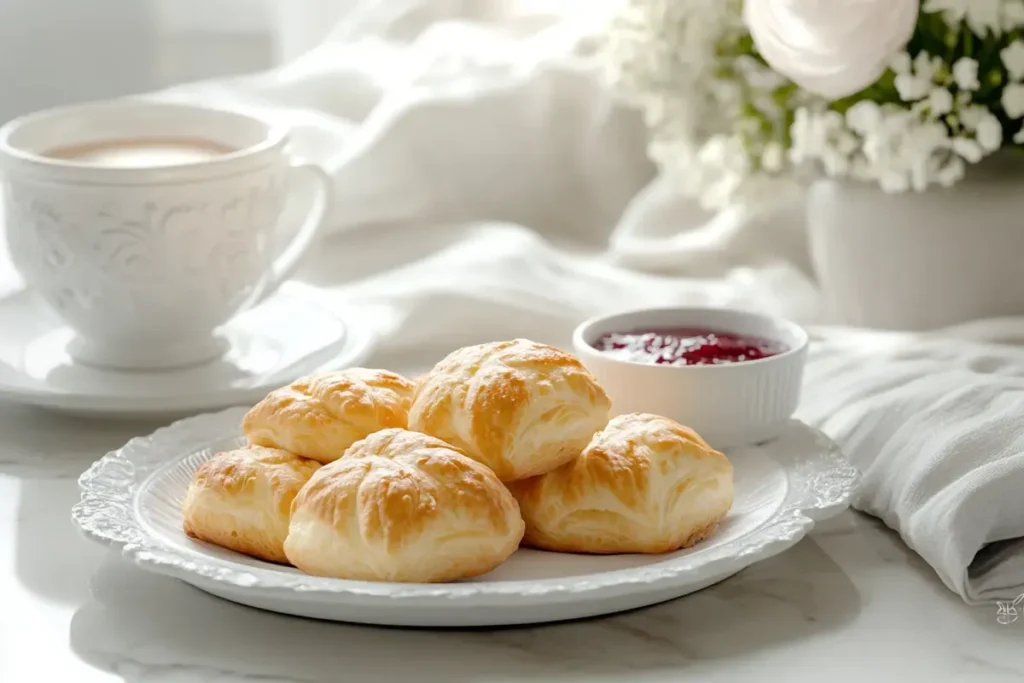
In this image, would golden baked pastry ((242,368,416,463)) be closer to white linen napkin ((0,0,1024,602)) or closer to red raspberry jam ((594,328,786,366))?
red raspberry jam ((594,328,786,366))

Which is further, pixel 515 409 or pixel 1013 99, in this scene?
pixel 1013 99

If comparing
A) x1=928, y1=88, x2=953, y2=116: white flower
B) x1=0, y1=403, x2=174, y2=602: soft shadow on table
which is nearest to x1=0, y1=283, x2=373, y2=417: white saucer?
x1=0, y1=403, x2=174, y2=602: soft shadow on table

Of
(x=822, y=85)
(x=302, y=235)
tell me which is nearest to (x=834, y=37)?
(x=822, y=85)

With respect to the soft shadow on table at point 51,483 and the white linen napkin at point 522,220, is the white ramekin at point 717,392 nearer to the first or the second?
the white linen napkin at point 522,220

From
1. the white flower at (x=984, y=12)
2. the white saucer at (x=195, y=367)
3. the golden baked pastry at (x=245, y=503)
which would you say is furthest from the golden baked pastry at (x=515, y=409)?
the white flower at (x=984, y=12)

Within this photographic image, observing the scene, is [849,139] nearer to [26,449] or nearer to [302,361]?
[302,361]

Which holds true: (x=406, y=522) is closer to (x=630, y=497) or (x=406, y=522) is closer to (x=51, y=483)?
(x=630, y=497)

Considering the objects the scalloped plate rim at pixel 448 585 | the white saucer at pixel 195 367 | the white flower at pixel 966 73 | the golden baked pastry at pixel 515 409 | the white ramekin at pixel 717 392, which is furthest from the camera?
the white flower at pixel 966 73
